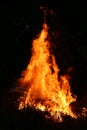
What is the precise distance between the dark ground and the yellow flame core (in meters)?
0.29

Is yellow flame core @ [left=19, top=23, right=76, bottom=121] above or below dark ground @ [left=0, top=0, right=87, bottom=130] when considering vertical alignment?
below

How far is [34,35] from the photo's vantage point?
11227mm

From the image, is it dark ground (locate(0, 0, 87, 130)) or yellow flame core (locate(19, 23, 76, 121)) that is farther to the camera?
dark ground (locate(0, 0, 87, 130))

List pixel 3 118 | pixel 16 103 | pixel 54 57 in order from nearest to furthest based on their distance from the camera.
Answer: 1. pixel 3 118
2. pixel 16 103
3. pixel 54 57

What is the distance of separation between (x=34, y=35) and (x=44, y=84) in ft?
5.79

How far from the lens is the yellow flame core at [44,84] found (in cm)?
959

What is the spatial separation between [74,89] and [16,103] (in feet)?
6.49

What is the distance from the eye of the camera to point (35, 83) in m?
10.4

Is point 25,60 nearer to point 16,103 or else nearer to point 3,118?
point 16,103

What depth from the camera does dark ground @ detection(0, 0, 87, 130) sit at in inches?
430

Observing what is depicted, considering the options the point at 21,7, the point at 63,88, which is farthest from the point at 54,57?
the point at 21,7

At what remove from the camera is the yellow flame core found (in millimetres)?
9594

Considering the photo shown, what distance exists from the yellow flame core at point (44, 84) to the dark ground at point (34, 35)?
286mm

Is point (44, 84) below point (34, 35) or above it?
below
